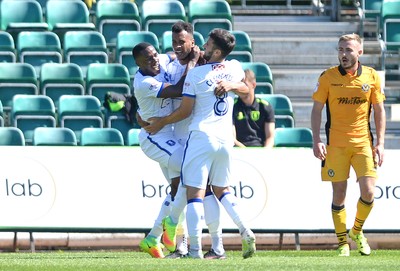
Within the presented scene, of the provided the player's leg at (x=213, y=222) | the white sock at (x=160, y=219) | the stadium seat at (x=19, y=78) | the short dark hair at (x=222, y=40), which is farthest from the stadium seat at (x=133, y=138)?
the short dark hair at (x=222, y=40)

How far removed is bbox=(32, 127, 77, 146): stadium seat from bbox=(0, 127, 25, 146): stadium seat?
20 centimetres

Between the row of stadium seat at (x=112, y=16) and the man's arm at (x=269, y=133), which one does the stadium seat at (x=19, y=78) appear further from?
the man's arm at (x=269, y=133)

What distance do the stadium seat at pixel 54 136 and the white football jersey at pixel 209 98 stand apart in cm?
528

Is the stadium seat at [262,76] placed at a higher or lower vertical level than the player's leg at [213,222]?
higher

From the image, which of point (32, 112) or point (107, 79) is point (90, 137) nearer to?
point (32, 112)

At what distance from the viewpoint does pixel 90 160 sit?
14859 mm

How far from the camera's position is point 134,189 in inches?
585

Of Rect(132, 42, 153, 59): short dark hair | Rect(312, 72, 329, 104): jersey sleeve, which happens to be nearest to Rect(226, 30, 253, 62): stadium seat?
Rect(312, 72, 329, 104): jersey sleeve

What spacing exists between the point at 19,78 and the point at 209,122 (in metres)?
7.33

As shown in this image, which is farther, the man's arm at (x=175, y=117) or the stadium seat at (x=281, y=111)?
the stadium seat at (x=281, y=111)

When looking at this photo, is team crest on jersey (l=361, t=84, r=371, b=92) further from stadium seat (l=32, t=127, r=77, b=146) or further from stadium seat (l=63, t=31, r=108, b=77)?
stadium seat (l=63, t=31, r=108, b=77)

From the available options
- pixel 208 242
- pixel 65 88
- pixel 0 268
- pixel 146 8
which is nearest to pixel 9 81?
pixel 65 88

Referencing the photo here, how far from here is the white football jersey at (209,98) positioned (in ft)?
35.4

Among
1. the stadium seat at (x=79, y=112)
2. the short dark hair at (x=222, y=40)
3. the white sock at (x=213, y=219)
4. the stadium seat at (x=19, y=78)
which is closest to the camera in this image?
the short dark hair at (x=222, y=40)
